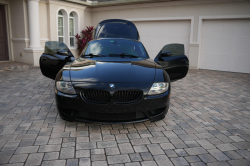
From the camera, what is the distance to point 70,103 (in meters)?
3.00

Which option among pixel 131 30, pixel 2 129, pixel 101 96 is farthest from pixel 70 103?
pixel 131 30

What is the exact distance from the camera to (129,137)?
3070 millimetres

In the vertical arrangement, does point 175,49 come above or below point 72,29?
below

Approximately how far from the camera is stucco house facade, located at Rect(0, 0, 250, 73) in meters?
9.51

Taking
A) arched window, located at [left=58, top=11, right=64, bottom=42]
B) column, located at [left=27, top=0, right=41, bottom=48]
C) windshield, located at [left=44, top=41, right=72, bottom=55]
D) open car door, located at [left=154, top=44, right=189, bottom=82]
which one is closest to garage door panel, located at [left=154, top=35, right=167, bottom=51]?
arched window, located at [left=58, top=11, right=64, bottom=42]

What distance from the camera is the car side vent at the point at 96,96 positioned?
9.67 ft

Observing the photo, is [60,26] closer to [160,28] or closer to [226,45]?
[160,28]

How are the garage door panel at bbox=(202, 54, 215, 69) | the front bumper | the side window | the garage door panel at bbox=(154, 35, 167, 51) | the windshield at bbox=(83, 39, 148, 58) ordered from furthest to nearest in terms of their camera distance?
the garage door panel at bbox=(154, 35, 167, 51)
the garage door panel at bbox=(202, 54, 215, 69)
the side window
the windshield at bbox=(83, 39, 148, 58)
the front bumper

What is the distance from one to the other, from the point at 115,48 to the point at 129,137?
208cm

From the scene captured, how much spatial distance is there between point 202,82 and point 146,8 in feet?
19.4

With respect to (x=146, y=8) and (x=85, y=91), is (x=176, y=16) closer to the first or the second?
(x=146, y=8)

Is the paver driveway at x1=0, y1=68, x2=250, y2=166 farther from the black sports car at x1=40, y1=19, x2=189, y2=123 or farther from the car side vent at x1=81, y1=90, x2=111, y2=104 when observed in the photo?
the car side vent at x1=81, y1=90, x2=111, y2=104

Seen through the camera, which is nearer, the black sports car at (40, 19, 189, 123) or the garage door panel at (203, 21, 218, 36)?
the black sports car at (40, 19, 189, 123)

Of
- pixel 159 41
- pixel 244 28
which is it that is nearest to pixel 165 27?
pixel 159 41
